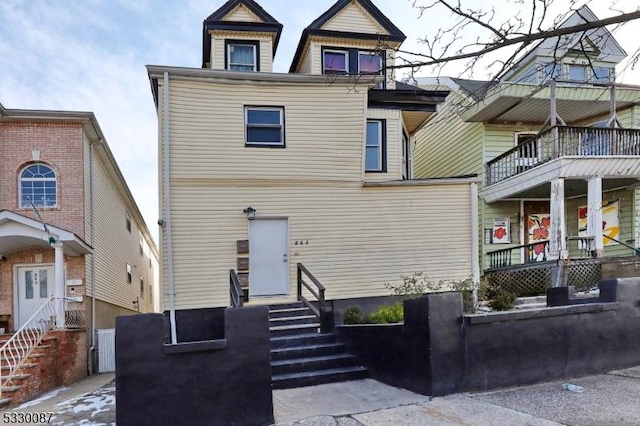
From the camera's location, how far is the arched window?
36.1ft

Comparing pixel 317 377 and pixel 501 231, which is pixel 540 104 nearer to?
pixel 501 231

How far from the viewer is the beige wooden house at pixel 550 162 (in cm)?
1124

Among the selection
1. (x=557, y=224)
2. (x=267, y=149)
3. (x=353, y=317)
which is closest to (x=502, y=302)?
(x=353, y=317)

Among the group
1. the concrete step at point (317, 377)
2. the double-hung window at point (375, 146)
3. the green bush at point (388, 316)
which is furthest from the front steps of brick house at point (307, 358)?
the double-hung window at point (375, 146)

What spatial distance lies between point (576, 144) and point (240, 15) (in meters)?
10.0

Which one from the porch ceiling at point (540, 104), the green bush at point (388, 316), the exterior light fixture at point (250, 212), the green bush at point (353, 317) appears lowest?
the green bush at point (353, 317)

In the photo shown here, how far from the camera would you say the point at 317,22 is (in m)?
11.3

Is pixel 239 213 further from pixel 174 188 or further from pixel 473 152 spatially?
pixel 473 152

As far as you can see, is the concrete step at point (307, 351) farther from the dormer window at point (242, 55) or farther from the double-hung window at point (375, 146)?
the dormer window at point (242, 55)

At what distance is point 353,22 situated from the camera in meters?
11.7

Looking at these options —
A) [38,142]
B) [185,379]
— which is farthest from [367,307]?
[38,142]

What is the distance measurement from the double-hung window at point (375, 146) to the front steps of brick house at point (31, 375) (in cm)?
882

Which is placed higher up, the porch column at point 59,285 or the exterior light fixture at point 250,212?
the exterior light fixture at point 250,212

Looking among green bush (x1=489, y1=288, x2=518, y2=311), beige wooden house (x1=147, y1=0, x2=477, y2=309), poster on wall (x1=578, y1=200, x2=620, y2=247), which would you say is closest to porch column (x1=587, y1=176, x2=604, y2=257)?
poster on wall (x1=578, y1=200, x2=620, y2=247)
